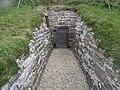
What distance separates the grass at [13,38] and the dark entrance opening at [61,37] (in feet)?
8.13

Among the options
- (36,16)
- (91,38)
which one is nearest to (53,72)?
(91,38)

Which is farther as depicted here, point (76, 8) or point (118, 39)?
point (76, 8)

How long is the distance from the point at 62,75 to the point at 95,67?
7.04 feet

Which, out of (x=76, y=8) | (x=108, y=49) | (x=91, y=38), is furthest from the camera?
(x=76, y=8)

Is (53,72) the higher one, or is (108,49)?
(108,49)

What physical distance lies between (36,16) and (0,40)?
4844 millimetres

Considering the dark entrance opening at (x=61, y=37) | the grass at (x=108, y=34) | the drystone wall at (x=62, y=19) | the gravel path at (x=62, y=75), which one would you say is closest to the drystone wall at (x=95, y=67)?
the grass at (x=108, y=34)

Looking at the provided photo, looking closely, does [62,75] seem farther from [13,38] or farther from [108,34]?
[13,38]

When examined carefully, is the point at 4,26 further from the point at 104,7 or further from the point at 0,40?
the point at 104,7

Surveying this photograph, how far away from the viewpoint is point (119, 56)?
23.1ft

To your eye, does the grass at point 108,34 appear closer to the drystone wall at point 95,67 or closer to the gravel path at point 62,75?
the drystone wall at point 95,67

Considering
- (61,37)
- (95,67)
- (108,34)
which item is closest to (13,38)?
(95,67)

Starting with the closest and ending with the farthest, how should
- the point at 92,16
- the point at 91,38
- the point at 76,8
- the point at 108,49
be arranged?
the point at 108,49, the point at 91,38, the point at 92,16, the point at 76,8

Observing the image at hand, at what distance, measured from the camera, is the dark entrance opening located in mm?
15623
